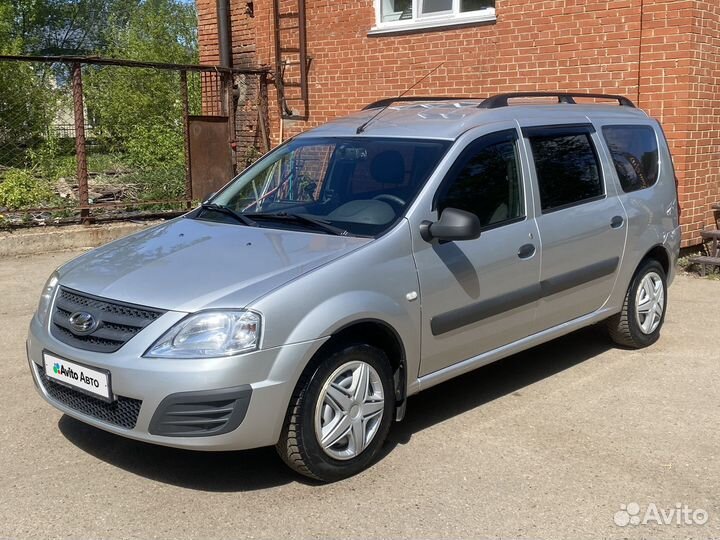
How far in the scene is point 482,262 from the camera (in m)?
4.57

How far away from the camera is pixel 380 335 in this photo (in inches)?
164

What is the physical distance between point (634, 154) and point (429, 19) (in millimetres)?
5173

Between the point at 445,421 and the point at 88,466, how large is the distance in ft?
6.42

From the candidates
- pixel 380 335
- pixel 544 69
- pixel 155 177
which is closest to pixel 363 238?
pixel 380 335

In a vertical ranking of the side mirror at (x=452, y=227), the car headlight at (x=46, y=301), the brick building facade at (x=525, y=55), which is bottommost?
the car headlight at (x=46, y=301)

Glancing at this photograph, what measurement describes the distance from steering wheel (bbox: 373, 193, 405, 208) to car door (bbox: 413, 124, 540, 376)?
153mm

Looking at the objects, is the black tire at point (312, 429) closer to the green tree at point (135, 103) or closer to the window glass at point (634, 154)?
the window glass at point (634, 154)

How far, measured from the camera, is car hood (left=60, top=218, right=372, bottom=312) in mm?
3729

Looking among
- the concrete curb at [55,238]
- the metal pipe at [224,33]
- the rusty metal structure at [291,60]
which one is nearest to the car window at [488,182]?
the concrete curb at [55,238]

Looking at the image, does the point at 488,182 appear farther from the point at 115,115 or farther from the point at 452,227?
the point at 115,115

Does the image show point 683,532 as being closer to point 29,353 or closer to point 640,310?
point 640,310

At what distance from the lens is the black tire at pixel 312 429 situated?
3.77 metres

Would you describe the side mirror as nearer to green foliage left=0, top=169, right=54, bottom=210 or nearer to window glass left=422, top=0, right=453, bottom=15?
window glass left=422, top=0, right=453, bottom=15

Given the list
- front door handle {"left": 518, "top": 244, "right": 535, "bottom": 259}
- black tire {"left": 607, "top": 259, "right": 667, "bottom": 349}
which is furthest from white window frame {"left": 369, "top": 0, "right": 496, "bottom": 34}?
front door handle {"left": 518, "top": 244, "right": 535, "bottom": 259}
